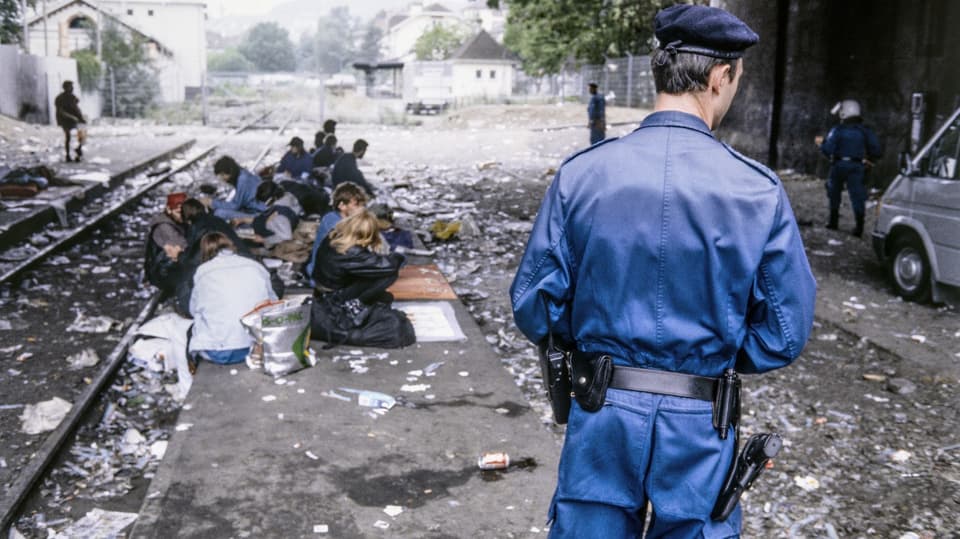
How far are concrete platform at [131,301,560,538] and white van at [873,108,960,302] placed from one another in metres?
4.61

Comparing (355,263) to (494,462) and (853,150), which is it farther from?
(853,150)

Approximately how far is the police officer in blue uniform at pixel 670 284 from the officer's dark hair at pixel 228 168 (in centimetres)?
1029

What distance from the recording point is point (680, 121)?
2469 millimetres

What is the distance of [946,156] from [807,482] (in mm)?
4718

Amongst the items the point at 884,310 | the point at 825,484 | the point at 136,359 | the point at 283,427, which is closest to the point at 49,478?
the point at 283,427

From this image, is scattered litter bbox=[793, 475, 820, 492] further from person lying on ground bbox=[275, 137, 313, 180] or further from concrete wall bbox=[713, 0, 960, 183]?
concrete wall bbox=[713, 0, 960, 183]

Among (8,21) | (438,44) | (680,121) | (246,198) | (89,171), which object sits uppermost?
(438,44)

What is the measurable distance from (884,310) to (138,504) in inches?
277

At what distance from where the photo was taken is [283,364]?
257 inches

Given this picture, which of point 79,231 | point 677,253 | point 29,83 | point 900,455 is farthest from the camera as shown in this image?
point 29,83

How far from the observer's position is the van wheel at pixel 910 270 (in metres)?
9.07

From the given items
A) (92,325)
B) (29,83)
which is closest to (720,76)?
(92,325)

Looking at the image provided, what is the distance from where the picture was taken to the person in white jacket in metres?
6.76

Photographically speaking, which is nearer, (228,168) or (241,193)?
(228,168)
